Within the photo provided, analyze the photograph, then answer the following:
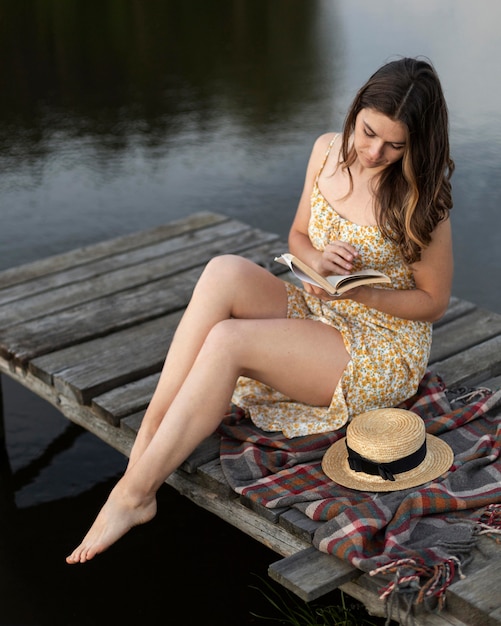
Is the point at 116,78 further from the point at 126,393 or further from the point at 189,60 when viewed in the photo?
the point at 126,393

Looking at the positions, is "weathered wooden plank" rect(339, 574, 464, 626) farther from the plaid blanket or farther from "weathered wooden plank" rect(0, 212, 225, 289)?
"weathered wooden plank" rect(0, 212, 225, 289)

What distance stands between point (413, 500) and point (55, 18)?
11457mm

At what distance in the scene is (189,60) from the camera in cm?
1060

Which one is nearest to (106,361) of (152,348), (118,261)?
(152,348)

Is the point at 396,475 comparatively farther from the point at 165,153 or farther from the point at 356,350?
the point at 165,153

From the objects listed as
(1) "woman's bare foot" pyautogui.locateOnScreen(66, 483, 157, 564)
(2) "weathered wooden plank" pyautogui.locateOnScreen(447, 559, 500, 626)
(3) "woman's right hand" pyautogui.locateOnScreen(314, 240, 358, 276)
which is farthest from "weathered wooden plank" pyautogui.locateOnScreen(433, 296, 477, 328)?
(2) "weathered wooden plank" pyautogui.locateOnScreen(447, 559, 500, 626)

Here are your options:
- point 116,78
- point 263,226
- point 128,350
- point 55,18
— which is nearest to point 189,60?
point 116,78

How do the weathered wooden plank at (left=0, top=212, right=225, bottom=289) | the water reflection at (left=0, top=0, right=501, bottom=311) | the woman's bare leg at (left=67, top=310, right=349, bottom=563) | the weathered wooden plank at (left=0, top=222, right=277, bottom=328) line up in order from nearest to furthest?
the woman's bare leg at (left=67, top=310, right=349, bottom=563) → the weathered wooden plank at (left=0, top=222, right=277, bottom=328) → the weathered wooden plank at (left=0, top=212, right=225, bottom=289) → the water reflection at (left=0, top=0, right=501, bottom=311)

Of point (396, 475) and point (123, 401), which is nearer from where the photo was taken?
point (396, 475)

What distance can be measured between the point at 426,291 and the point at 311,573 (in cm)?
100

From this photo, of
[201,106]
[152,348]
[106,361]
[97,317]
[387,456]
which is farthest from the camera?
[201,106]

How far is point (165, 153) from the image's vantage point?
7832mm

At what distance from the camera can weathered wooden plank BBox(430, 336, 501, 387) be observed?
353 centimetres

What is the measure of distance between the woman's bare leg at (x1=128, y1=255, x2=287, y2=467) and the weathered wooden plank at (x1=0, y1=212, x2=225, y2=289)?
162 centimetres
